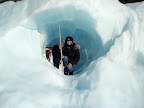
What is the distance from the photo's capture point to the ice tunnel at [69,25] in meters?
2.64

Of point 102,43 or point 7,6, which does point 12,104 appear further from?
point 7,6

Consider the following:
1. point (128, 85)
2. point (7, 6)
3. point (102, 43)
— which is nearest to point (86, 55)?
point (102, 43)

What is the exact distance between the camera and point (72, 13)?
8.90 feet

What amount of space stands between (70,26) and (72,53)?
0.67 m

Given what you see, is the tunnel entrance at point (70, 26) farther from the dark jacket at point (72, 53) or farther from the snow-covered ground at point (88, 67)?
the dark jacket at point (72, 53)

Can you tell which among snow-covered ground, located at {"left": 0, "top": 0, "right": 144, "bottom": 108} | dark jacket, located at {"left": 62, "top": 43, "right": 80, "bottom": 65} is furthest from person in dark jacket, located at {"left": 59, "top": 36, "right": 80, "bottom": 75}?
snow-covered ground, located at {"left": 0, "top": 0, "right": 144, "bottom": 108}

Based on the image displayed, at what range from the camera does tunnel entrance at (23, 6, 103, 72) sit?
2652 mm

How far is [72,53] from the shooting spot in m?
2.82

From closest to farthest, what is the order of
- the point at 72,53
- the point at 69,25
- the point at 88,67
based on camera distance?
the point at 88,67
the point at 72,53
the point at 69,25

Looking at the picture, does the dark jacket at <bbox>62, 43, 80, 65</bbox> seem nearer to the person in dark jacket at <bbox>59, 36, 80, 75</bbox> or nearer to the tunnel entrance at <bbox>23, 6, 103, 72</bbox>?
the person in dark jacket at <bbox>59, 36, 80, 75</bbox>

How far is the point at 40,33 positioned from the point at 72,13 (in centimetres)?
72

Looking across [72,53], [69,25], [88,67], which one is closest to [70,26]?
[69,25]

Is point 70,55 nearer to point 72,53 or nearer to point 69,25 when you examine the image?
point 72,53

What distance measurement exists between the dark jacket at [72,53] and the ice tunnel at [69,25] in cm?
32
